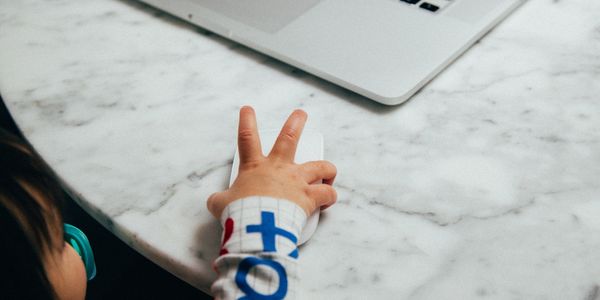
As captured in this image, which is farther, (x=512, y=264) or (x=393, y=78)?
(x=393, y=78)

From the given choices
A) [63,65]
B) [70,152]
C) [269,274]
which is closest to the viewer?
[269,274]

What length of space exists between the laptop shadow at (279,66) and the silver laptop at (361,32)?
1cm

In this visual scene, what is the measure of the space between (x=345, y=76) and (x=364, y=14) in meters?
0.12

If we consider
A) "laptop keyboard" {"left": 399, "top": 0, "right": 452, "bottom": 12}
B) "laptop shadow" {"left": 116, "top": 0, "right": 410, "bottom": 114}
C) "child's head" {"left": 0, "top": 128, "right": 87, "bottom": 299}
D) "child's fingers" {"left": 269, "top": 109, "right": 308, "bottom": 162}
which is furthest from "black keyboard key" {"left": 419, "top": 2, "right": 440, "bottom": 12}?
"child's head" {"left": 0, "top": 128, "right": 87, "bottom": 299}

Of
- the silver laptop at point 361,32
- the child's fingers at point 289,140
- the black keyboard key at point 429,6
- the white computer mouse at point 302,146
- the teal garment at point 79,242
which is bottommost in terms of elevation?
the teal garment at point 79,242

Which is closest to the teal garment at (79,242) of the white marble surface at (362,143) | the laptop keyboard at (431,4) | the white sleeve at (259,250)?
the white marble surface at (362,143)

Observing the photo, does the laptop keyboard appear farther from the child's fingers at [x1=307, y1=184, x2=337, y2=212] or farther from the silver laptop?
the child's fingers at [x1=307, y1=184, x2=337, y2=212]

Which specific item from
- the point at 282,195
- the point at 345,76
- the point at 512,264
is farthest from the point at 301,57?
the point at 512,264

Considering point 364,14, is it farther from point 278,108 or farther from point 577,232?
point 577,232

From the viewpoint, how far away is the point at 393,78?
637 millimetres

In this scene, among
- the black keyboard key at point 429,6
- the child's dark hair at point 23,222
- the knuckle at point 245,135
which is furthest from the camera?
the black keyboard key at point 429,6

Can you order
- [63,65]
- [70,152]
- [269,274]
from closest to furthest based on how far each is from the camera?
[269,274] < [70,152] < [63,65]

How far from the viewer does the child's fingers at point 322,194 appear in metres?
0.52

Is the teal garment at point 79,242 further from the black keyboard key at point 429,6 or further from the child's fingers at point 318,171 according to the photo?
the black keyboard key at point 429,6
